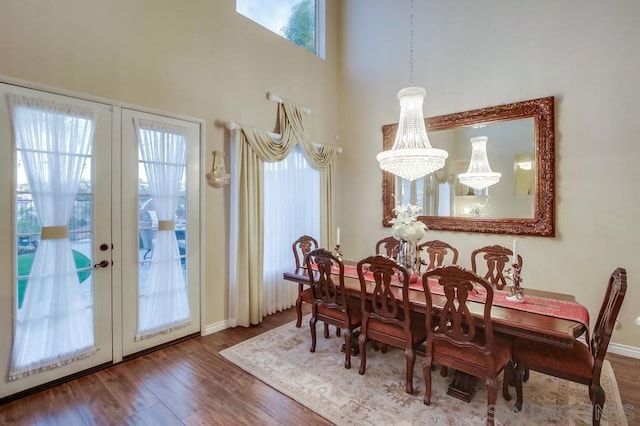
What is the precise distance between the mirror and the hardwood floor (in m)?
1.75

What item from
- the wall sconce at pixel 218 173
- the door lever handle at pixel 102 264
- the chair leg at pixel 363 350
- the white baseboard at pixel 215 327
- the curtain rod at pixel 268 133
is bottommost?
the white baseboard at pixel 215 327

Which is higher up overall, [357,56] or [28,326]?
[357,56]

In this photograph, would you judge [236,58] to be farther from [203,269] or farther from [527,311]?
[527,311]

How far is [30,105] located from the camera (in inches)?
96.5

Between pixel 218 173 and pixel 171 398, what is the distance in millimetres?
2298

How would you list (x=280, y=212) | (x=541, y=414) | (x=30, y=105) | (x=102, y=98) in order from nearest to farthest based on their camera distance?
(x=541, y=414)
(x=30, y=105)
(x=102, y=98)
(x=280, y=212)

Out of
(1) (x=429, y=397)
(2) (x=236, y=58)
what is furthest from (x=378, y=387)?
(2) (x=236, y=58)

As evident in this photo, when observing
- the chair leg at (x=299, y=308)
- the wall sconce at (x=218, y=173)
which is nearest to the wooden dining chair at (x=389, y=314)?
the chair leg at (x=299, y=308)

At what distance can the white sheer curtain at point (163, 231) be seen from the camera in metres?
3.16

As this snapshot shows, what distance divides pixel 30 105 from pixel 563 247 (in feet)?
17.7

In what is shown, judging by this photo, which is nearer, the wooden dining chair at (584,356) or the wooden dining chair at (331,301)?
the wooden dining chair at (584,356)

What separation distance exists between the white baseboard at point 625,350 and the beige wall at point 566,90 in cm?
5

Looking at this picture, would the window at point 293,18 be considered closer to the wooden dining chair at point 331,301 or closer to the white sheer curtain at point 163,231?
the white sheer curtain at point 163,231

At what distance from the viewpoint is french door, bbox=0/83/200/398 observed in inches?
95.2
